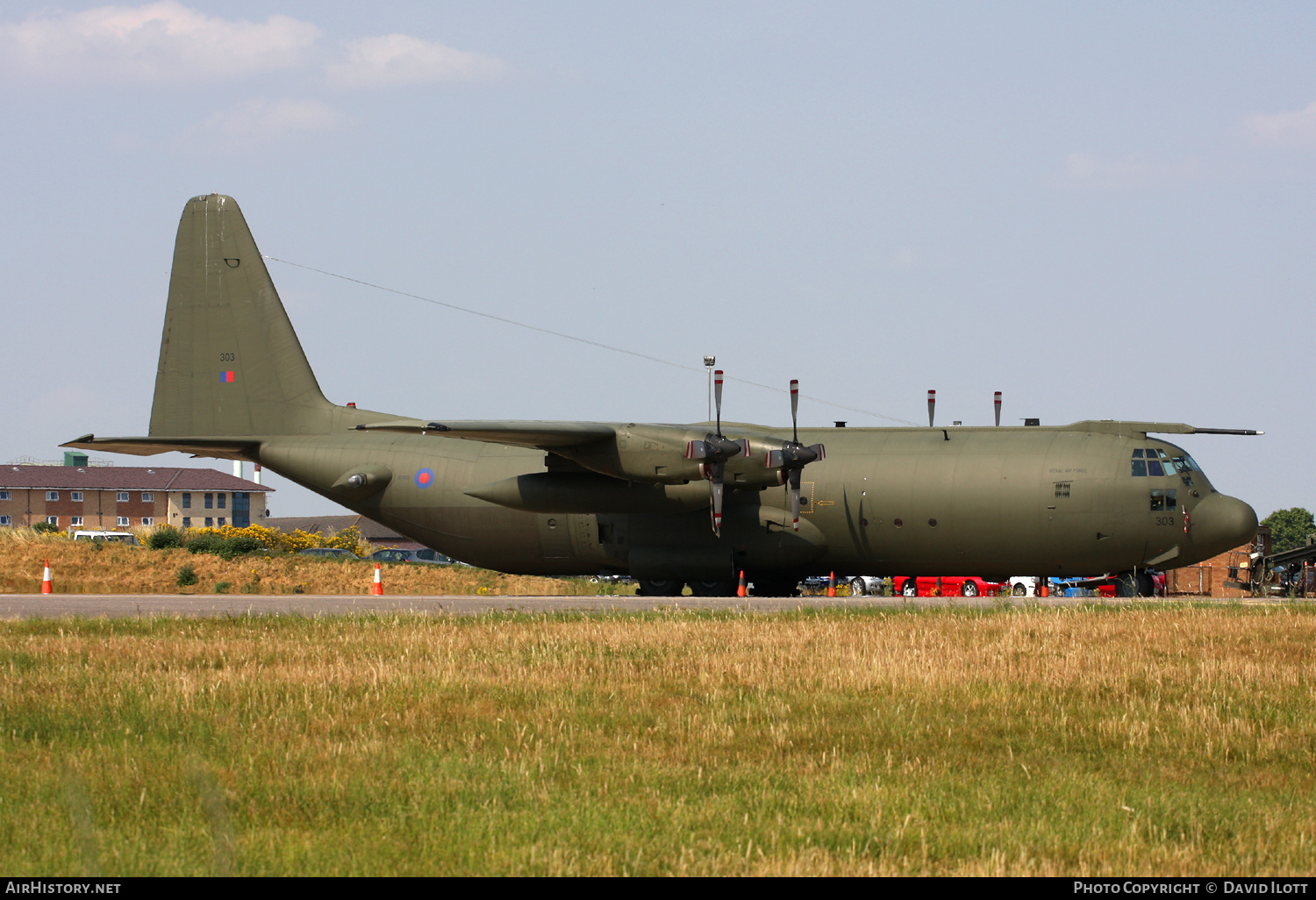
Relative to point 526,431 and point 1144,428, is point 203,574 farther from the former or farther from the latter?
point 1144,428

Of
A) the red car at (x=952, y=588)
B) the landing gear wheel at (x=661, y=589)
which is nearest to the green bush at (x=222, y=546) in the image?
the landing gear wheel at (x=661, y=589)

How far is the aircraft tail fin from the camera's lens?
34.6 metres

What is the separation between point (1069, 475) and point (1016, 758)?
2077 cm

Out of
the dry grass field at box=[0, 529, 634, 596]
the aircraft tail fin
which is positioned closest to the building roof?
the dry grass field at box=[0, 529, 634, 596]

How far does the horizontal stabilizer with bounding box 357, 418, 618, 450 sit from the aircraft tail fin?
300 inches

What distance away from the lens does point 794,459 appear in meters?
28.4

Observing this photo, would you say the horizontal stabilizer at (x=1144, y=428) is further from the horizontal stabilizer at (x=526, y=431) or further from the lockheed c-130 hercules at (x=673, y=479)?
the horizontal stabilizer at (x=526, y=431)

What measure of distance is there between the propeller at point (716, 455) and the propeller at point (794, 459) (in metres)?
0.73

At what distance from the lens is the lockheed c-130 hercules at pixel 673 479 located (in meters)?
28.6

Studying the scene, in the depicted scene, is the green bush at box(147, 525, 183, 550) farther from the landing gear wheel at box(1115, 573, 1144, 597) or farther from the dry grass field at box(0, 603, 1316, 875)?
the landing gear wheel at box(1115, 573, 1144, 597)

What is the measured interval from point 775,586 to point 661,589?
10.1ft

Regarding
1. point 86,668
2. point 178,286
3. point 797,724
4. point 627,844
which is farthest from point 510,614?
point 178,286

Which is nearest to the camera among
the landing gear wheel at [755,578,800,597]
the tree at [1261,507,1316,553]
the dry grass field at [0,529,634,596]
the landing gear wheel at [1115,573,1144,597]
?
the landing gear wheel at [1115,573,1144,597]
